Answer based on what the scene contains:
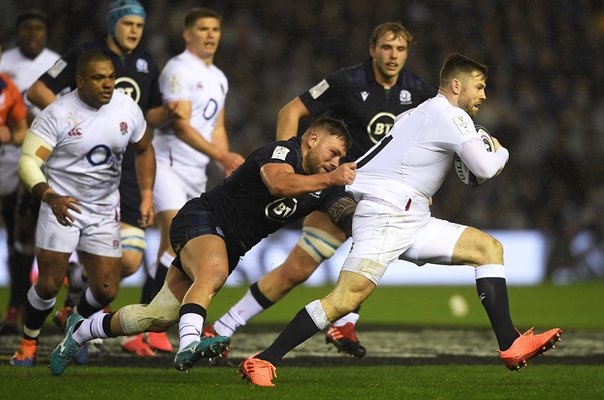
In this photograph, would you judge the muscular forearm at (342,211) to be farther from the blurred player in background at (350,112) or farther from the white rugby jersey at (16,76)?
the white rugby jersey at (16,76)

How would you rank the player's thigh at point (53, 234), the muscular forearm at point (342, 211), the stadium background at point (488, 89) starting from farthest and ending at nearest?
the stadium background at point (488, 89), the player's thigh at point (53, 234), the muscular forearm at point (342, 211)

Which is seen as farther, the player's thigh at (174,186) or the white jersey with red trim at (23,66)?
the white jersey with red trim at (23,66)

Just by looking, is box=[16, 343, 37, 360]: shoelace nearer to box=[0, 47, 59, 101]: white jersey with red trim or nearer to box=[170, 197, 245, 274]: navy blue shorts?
box=[170, 197, 245, 274]: navy blue shorts

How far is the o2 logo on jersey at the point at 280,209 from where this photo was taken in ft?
23.0

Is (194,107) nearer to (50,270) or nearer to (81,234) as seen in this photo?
(81,234)

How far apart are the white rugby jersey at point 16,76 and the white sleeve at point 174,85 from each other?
56.6 inches

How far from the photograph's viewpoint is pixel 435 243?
702cm

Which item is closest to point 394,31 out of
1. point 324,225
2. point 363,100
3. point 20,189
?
point 363,100

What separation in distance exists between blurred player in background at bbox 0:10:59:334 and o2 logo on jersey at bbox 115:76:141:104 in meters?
1.11

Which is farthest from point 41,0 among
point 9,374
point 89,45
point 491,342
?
point 9,374

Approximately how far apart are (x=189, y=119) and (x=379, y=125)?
1.69 metres

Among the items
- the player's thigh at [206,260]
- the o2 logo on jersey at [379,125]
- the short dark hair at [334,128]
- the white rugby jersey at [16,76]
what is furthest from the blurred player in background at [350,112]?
the white rugby jersey at [16,76]

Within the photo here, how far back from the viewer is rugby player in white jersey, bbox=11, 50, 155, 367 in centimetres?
779

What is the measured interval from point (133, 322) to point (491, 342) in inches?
152
